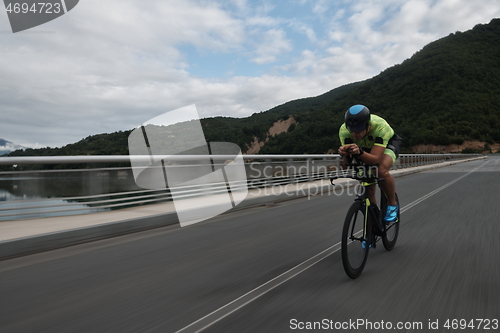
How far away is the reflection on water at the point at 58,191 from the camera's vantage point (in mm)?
5762

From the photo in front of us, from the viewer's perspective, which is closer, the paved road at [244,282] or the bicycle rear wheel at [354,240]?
the paved road at [244,282]

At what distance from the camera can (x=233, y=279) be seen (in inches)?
156

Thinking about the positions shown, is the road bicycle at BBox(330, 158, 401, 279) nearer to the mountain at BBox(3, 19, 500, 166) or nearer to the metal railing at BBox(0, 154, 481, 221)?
the metal railing at BBox(0, 154, 481, 221)

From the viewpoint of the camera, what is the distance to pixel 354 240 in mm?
3900

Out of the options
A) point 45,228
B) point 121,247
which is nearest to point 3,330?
point 121,247

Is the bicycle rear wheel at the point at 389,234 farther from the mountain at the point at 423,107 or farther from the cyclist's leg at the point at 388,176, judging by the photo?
the mountain at the point at 423,107

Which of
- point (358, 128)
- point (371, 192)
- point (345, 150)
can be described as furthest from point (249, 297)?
point (358, 128)

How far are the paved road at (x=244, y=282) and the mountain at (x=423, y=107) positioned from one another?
2520 inches

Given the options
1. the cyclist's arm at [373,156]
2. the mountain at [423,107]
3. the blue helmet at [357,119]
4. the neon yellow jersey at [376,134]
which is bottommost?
the cyclist's arm at [373,156]

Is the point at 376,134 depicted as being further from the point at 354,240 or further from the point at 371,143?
the point at 354,240

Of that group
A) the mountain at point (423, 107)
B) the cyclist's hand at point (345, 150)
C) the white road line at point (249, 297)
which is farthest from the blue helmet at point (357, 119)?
the mountain at point (423, 107)

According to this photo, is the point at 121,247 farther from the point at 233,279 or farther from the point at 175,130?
the point at 175,130

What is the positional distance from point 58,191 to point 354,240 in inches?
201

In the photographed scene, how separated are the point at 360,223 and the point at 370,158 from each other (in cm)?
73
